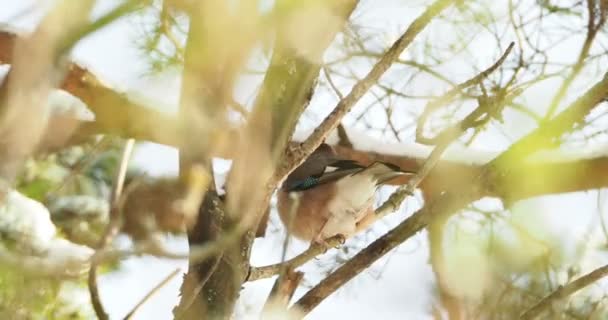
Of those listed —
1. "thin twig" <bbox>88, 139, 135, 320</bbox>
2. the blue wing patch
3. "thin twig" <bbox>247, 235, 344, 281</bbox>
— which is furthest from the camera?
the blue wing patch

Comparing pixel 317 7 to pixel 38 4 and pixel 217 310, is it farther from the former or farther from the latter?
pixel 217 310

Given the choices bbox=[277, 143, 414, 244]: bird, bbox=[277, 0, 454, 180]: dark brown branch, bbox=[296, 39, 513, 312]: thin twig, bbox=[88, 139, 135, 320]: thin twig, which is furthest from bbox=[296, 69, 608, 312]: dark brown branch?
bbox=[277, 143, 414, 244]: bird

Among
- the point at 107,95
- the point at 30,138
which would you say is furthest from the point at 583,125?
the point at 30,138

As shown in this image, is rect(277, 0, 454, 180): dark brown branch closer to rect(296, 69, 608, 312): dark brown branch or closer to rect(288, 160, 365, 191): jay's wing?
rect(296, 69, 608, 312): dark brown branch

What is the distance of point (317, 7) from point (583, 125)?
5.72 ft

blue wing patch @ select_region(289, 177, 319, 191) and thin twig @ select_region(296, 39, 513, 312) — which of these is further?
blue wing patch @ select_region(289, 177, 319, 191)

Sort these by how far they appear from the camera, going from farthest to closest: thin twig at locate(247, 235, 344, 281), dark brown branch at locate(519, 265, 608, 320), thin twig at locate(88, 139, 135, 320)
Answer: thin twig at locate(247, 235, 344, 281)
dark brown branch at locate(519, 265, 608, 320)
thin twig at locate(88, 139, 135, 320)

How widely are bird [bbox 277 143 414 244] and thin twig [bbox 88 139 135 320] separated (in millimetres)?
1681

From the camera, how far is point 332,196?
10.6ft

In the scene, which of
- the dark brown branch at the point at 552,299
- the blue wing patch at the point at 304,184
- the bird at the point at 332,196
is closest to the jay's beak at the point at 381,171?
the bird at the point at 332,196

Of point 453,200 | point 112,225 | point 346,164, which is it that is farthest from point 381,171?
point 112,225

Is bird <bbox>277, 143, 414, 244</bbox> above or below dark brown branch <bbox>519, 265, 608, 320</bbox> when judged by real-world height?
above

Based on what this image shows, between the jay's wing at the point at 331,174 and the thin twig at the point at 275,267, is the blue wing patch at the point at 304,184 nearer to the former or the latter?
the jay's wing at the point at 331,174

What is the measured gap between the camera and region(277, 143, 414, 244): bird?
10.0 feet
